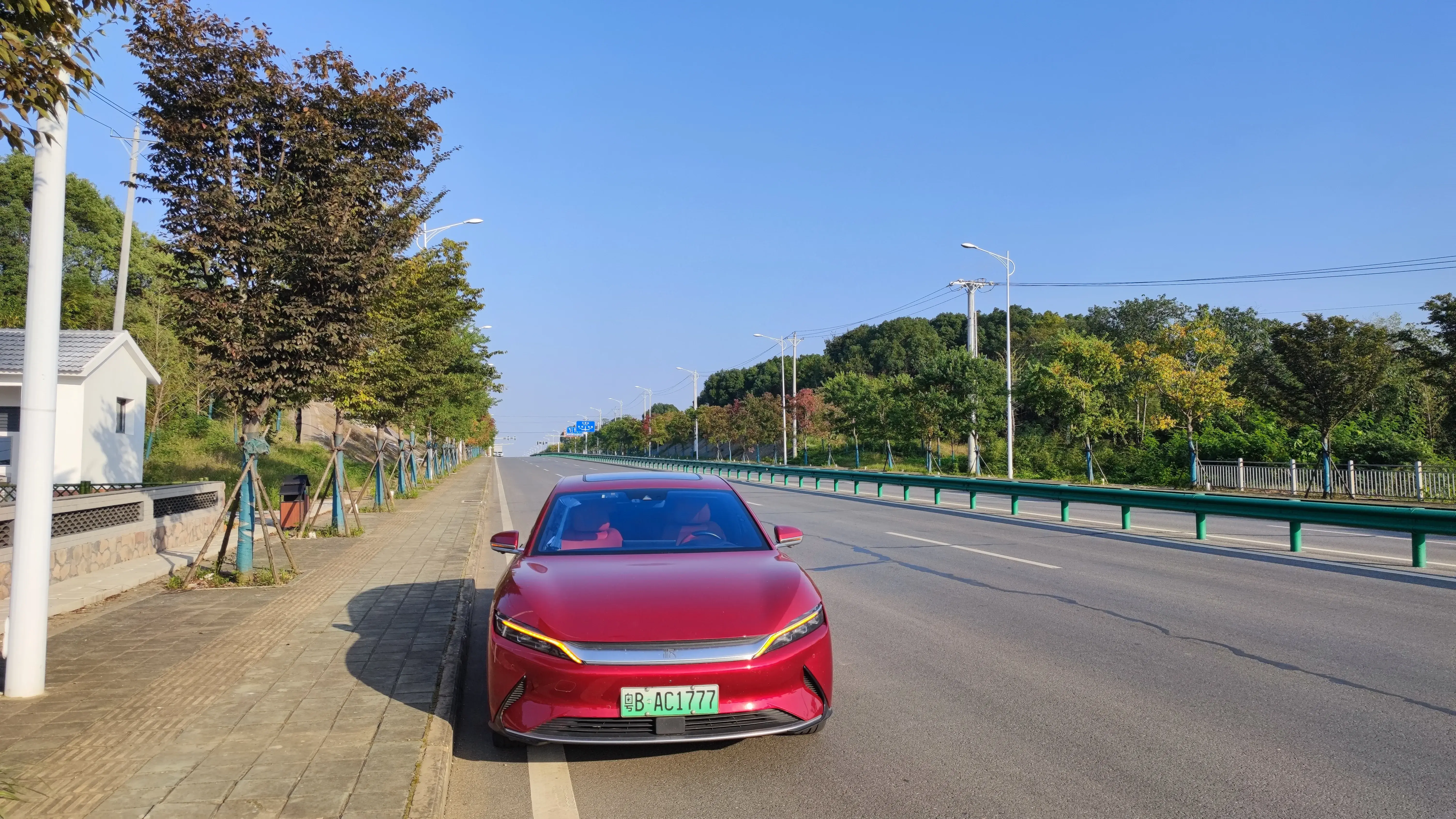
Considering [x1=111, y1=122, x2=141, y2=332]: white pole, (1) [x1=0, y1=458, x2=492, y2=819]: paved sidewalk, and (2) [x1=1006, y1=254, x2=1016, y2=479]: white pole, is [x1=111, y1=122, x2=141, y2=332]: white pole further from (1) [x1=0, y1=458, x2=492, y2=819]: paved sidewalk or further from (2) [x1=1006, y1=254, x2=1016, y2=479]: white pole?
(2) [x1=1006, y1=254, x2=1016, y2=479]: white pole

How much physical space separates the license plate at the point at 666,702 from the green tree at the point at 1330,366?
31.3 meters

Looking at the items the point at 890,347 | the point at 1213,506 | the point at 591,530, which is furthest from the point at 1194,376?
the point at 890,347

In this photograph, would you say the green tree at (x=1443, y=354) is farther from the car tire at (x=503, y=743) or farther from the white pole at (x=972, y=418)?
the car tire at (x=503, y=743)

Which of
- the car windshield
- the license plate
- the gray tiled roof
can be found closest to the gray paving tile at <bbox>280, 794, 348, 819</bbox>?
the license plate

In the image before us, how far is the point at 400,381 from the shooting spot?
19.6 m

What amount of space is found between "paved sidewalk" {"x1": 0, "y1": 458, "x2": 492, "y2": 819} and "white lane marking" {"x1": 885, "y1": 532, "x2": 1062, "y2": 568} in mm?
7416

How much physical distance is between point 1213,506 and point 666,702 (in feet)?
45.6

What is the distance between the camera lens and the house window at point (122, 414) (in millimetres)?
19953

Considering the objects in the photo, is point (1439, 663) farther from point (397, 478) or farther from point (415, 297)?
point (397, 478)

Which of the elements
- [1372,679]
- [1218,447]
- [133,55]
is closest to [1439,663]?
[1372,679]

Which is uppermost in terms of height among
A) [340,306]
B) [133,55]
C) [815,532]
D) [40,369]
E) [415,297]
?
[133,55]

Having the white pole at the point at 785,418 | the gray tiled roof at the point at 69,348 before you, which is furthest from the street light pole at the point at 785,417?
the gray tiled roof at the point at 69,348

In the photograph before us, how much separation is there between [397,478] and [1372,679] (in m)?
32.2

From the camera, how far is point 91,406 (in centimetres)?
1838
